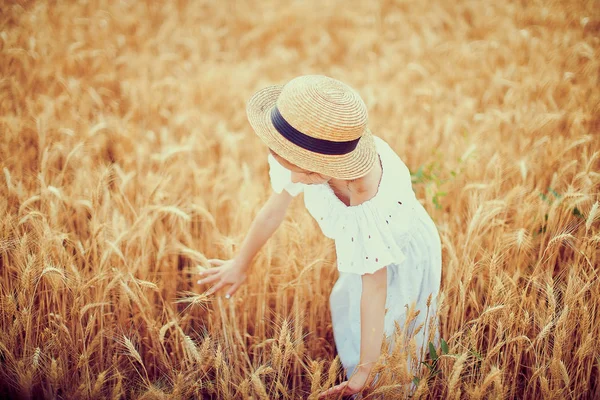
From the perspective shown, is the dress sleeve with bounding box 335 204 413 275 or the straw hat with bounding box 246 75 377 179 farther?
the dress sleeve with bounding box 335 204 413 275

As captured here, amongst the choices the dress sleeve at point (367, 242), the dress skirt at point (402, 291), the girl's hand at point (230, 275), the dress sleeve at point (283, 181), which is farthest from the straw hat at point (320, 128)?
the girl's hand at point (230, 275)

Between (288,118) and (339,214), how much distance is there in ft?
1.43

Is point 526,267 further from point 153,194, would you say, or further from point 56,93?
point 56,93

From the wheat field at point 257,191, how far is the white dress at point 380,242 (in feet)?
0.33

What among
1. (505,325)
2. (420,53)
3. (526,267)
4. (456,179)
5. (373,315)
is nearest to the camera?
(373,315)

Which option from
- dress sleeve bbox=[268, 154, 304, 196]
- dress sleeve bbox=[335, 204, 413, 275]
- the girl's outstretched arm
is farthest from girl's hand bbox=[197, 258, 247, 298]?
dress sleeve bbox=[335, 204, 413, 275]

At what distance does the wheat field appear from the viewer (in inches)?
59.0

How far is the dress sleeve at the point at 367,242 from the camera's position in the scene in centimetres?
139

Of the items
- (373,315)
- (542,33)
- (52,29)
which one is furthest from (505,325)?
(52,29)

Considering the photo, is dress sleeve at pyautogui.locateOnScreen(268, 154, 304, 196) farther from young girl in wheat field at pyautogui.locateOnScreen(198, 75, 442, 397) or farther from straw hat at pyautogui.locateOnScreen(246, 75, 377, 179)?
straw hat at pyautogui.locateOnScreen(246, 75, 377, 179)

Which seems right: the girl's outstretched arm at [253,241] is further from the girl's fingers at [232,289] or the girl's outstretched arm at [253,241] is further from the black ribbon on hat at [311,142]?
the black ribbon on hat at [311,142]

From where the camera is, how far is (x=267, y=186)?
103 inches

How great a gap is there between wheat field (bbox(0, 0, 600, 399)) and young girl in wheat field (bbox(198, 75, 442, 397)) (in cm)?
12

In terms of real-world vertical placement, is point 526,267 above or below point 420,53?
below
